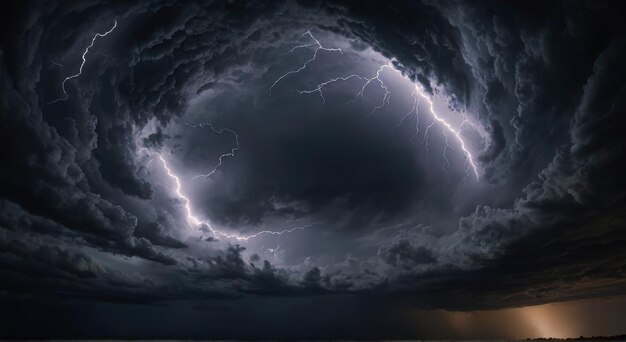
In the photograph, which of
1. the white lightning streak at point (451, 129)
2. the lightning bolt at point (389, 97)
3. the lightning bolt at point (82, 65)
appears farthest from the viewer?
the white lightning streak at point (451, 129)

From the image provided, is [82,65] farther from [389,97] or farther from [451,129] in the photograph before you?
[451,129]

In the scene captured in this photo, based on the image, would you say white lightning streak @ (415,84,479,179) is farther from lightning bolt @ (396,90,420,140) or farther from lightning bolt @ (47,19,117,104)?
lightning bolt @ (47,19,117,104)

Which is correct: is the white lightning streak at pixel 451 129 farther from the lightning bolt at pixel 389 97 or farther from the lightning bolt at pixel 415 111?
the lightning bolt at pixel 415 111

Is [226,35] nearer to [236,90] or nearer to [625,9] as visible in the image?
[236,90]

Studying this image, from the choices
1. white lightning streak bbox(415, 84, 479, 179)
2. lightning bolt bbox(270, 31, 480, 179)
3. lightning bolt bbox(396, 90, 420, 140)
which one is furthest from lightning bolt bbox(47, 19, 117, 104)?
lightning bolt bbox(396, 90, 420, 140)

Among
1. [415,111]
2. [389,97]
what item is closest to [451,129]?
[415,111]

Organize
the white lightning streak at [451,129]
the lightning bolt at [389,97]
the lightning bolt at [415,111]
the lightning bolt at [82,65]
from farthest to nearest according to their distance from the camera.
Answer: the lightning bolt at [415,111], the white lightning streak at [451,129], the lightning bolt at [389,97], the lightning bolt at [82,65]

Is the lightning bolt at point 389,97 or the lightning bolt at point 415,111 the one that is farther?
the lightning bolt at point 415,111

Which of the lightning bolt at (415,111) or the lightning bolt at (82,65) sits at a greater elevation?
the lightning bolt at (415,111)

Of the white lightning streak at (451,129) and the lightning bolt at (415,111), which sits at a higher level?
the lightning bolt at (415,111)

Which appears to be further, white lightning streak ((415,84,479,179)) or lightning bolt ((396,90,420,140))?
lightning bolt ((396,90,420,140))

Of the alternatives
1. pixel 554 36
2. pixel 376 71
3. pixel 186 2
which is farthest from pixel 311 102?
pixel 554 36

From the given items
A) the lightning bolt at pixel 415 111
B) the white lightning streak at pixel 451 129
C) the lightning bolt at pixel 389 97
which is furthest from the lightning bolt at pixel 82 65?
the lightning bolt at pixel 415 111
